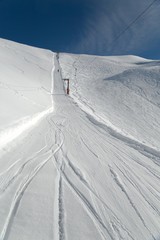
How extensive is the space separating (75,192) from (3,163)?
1.74 meters

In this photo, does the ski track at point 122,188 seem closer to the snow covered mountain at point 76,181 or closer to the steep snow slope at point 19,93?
the snow covered mountain at point 76,181

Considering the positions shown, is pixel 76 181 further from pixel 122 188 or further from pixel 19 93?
pixel 19 93

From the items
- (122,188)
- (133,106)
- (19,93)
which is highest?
(19,93)

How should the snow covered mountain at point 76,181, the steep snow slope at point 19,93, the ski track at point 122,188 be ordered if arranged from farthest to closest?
the steep snow slope at point 19,93 < the ski track at point 122,188 < the snow covered mountain at point 76,181

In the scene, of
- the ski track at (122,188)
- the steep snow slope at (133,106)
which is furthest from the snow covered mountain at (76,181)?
the steep snow slope at (133,106)

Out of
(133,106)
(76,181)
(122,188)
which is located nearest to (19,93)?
(133,106)

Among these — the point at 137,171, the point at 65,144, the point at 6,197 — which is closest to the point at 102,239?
the point at 6,197

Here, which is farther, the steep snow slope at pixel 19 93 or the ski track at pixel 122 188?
the steep snow slope at pixel 19 93

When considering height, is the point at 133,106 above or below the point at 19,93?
below

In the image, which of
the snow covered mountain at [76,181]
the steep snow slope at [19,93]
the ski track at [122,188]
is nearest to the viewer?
the snow covered mountain at [76,181]

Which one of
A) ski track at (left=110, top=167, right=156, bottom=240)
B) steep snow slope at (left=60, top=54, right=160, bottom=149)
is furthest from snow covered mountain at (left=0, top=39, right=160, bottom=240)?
steep snow slope at (left=60, top=54, right=160, bottom=149)

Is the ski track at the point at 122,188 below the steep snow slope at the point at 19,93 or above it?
Result: below

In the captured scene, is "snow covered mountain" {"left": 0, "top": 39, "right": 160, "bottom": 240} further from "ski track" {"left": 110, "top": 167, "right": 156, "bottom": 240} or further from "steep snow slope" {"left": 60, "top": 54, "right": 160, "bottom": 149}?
"steep snow slope" {"left": 60, "top": 54, "right": 160, "bottom": 149}

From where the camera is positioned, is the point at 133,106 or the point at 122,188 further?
the point at 133,106
